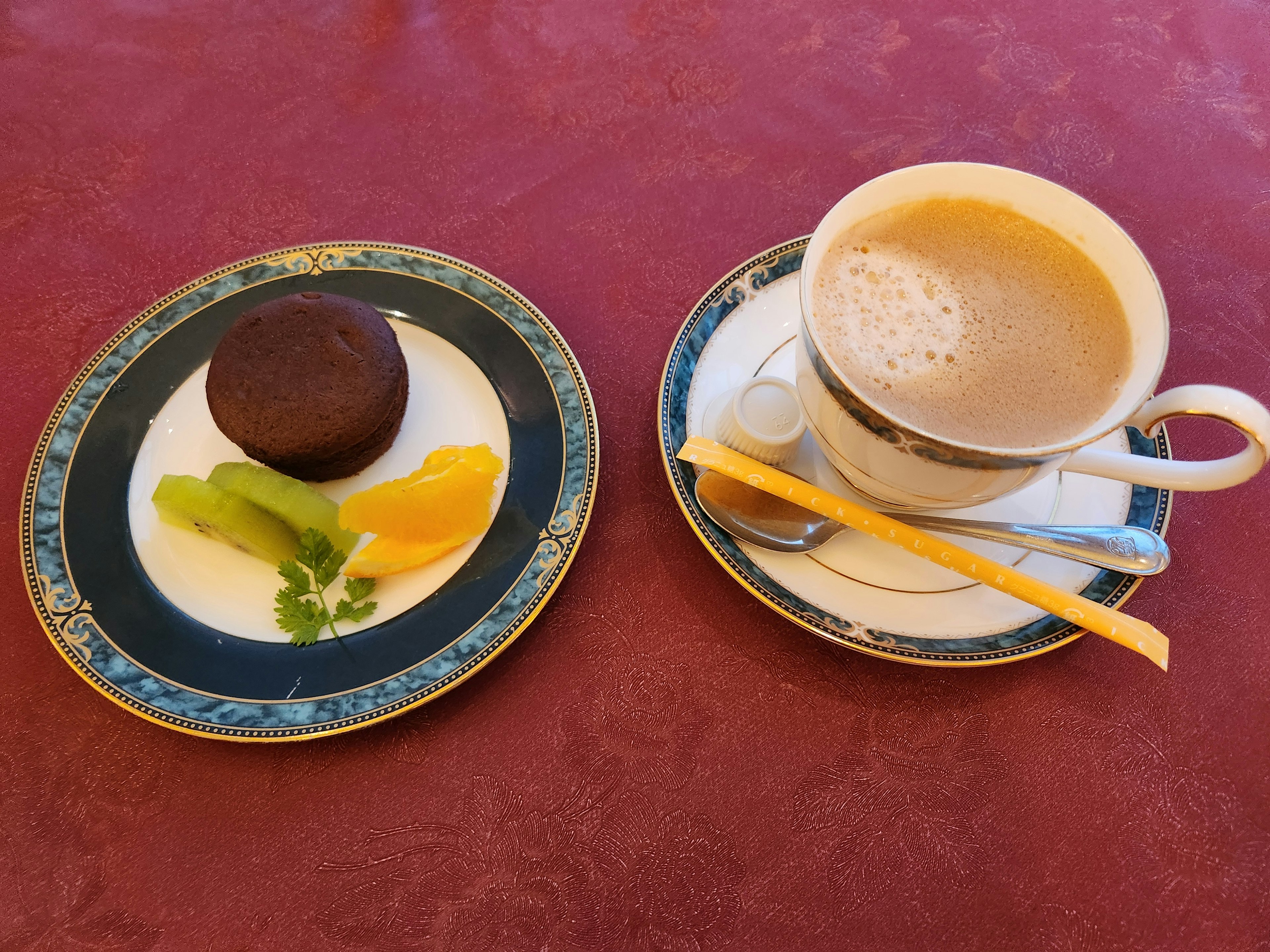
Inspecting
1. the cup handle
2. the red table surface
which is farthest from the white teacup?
the red table surface

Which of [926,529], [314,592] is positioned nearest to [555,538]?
[314,592]

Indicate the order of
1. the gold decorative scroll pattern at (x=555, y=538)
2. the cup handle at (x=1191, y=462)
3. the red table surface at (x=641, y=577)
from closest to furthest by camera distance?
the cup handle at (x=1191, y=462), the red table surface at (x=641, y=577), the gold decorative scroll pattern at (x=555, y=538)

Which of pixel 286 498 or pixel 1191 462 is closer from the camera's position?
pixel 1191 462

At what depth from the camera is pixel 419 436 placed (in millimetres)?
1095

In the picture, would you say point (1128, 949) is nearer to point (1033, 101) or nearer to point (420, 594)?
point (420, 594)

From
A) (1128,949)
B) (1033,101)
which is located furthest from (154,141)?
(1128,949)

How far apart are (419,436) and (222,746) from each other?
454 mm

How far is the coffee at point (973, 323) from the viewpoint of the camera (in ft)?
2.58

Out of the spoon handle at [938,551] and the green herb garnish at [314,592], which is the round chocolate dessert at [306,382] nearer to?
the green herb garnish at [314,592]

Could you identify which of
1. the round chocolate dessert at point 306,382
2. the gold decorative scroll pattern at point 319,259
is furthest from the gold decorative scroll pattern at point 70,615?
the gold decorative scroll pattern at point 319,259

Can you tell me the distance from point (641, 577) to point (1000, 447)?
441 millimetres

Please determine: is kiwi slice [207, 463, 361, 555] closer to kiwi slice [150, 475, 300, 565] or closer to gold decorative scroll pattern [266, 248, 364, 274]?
A: kiwi slice [150, 475, 300, 565]

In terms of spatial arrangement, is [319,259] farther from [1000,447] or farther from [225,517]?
[1000,447]

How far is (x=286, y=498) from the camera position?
969mm
